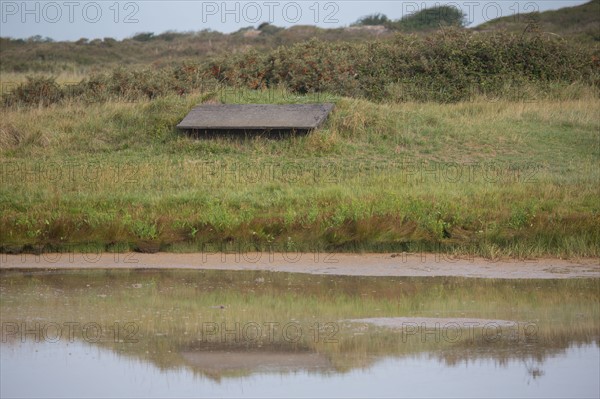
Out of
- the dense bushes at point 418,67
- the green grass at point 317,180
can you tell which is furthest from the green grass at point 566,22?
the green grass at point 317,180

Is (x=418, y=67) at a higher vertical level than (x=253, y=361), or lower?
higher

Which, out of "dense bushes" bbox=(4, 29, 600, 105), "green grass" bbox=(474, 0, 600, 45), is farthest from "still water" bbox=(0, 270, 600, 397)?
"green grass" bbox=(474, 0, 600, 45)

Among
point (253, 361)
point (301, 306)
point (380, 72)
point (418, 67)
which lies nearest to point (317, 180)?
point (301, 306)

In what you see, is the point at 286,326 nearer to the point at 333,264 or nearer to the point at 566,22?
the point at 333,264

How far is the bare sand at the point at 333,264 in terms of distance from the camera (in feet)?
40.5

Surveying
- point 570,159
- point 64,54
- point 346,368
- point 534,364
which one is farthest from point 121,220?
point 64,54

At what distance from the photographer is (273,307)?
1051cm

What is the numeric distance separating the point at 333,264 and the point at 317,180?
337cm

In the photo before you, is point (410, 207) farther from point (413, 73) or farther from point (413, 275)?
point (413, 73)

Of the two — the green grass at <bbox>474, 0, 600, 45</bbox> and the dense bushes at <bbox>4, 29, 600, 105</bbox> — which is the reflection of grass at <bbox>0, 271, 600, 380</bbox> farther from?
the green grass at <bbox>474, 0, 600, 45</bbox>

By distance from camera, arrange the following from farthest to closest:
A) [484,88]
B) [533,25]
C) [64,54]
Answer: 1. [64,54]
2. [533,25]
3. [484,88]

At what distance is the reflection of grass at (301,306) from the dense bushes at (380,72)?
1210 cm

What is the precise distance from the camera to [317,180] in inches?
632

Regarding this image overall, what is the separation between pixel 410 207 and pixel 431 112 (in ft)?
22.9
